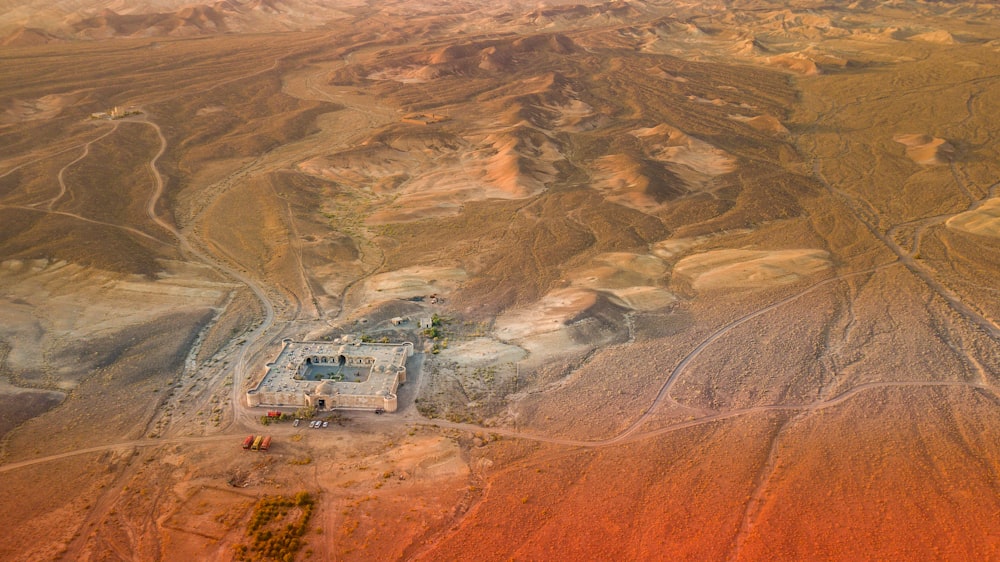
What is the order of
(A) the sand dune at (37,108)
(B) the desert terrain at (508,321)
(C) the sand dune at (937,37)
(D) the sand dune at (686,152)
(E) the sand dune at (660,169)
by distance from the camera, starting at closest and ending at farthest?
(B) the desert terrain at (508,321)
(E) the sand dune at (660,169)
(D) the sand dune at (686,152)
(A) the sand dune at (37,108)
(C) the sand dune at (937,37)

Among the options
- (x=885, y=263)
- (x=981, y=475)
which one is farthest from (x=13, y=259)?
(x=885, y=263)

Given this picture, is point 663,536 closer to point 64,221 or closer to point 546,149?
point 64,221

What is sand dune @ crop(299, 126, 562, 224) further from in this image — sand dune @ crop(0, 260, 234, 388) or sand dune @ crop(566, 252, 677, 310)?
sand dune @ crop(0, 260, 234, 388)

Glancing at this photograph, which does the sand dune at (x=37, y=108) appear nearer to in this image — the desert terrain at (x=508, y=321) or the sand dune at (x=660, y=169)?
the desert terrain at (x=508, y=321)

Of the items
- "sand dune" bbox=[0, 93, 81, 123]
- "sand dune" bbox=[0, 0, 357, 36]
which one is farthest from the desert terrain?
"sand dune" bbox=[0, 0, 357, 36]

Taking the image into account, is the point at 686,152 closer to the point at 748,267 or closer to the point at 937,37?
the point at 748,267

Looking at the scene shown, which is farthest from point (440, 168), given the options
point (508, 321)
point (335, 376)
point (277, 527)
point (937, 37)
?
point (937, 37)

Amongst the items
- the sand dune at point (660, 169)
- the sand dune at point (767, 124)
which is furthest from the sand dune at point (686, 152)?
the sand dune at point (767, 124)
